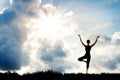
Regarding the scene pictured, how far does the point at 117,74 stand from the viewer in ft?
79.8
